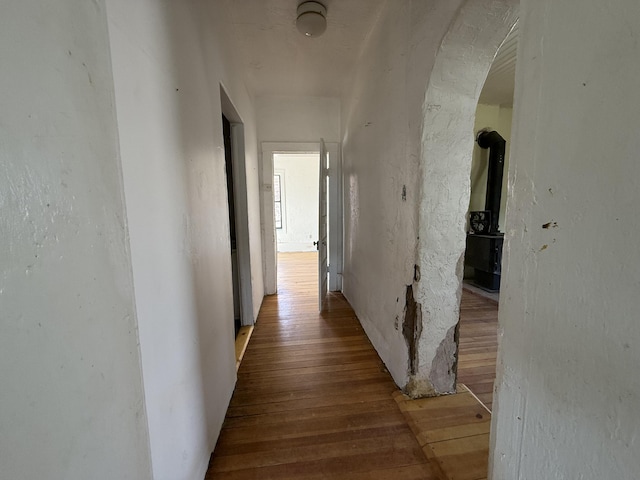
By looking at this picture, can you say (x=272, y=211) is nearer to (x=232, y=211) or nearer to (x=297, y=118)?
(x=232, y=211)

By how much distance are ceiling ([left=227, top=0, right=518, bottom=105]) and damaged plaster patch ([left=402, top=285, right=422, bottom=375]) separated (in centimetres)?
203

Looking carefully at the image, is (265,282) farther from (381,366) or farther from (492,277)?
(492,277)

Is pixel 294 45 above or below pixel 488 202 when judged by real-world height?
above

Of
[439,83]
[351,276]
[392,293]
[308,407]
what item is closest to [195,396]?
[308,407]

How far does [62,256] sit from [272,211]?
10.4 ft

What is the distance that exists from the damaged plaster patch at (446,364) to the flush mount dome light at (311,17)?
2.27 m

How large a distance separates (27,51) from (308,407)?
1866mm

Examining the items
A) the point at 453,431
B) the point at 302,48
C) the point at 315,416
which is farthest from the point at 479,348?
the point at 302,48

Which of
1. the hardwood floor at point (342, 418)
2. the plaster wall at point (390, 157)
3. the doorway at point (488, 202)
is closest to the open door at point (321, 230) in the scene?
the plaster wall at point (390, 157)

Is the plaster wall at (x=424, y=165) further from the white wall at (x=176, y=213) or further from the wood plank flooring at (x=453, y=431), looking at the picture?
the white wall at (x=176, y=213)

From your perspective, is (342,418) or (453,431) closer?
(453,431)

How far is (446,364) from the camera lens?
1.66 metres

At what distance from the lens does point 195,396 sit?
3.56 feet

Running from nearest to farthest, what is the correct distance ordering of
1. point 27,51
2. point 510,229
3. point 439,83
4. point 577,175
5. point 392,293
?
point 27,51, point 577,175, point 510,229, point 439,83, point 392,293
